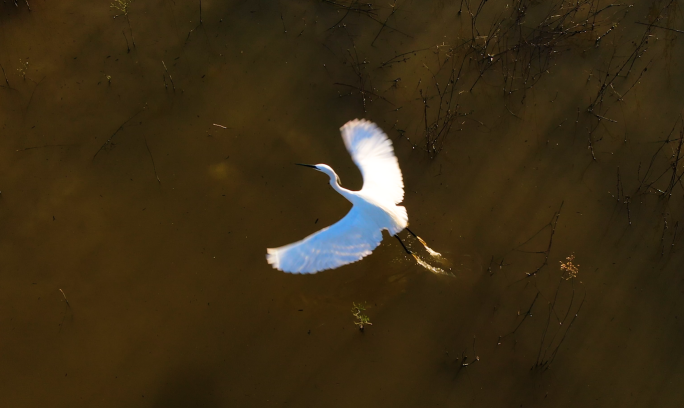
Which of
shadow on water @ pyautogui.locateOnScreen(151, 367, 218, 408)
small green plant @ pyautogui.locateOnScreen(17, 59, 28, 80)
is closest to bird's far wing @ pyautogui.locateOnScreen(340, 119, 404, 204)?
shadow on water @ pyautogui.locateOnScreen(151, 367, 218, 408)

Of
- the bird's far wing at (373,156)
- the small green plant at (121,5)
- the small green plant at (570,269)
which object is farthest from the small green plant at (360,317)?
the small green plant at (121,5)

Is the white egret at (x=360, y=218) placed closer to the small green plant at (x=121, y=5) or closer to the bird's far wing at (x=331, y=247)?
the bird's far wing at (x=331, y=247)

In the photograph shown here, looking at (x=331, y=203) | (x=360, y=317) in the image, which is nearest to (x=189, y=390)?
(x=360, y=317)

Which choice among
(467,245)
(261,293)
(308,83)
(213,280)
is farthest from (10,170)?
(467,245)

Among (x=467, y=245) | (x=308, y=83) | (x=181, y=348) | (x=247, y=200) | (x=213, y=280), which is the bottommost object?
(x=181, y=348)

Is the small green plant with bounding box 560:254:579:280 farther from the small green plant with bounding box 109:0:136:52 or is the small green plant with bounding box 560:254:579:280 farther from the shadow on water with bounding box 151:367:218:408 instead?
the small green plant with bounding box 109:0:136:52

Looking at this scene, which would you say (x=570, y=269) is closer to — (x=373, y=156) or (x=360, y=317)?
(x=360, y=317)

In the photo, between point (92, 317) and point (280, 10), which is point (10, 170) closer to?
point (92, 317)
